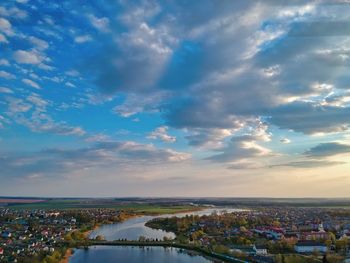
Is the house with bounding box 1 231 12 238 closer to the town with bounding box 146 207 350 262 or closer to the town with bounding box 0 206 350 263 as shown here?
the town with bounding box 0 206 350 263

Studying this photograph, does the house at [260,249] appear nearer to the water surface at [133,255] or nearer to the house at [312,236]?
the water surface at [133,255]

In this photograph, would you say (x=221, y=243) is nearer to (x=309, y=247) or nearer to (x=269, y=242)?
(x=269, y=242)

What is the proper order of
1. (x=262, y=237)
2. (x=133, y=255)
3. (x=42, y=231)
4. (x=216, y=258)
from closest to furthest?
(x=216, y=258) < (x=133, y=255) < (x=262, y=237) < (x=42, y=231)

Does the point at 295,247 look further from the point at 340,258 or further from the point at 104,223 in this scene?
the point at 104,223

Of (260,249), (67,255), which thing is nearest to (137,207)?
(67,255)

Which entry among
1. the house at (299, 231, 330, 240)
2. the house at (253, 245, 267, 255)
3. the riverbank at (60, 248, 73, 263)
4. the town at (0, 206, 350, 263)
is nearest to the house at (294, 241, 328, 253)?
the town at (0, 206, 350, 263)

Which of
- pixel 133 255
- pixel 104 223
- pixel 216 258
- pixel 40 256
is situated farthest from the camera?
pixel 104 223

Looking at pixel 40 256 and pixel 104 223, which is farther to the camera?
pixel 104 223

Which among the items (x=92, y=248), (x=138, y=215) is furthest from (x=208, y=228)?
(x=138, y=215)
